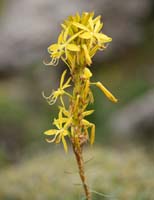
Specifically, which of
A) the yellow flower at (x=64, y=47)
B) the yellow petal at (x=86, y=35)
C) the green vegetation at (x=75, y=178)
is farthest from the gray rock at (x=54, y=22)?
the yellow petal at (x=86, y=35)

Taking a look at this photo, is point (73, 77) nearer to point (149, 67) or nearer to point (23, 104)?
point (23, 104)

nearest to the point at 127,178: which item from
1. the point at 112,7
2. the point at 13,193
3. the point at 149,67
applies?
the point at 13,193

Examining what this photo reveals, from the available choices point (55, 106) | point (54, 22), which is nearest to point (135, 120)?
point (55, 106)

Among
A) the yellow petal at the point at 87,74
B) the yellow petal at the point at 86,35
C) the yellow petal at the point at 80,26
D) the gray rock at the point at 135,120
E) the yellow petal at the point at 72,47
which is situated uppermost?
the yellow petal at the point at 80,26

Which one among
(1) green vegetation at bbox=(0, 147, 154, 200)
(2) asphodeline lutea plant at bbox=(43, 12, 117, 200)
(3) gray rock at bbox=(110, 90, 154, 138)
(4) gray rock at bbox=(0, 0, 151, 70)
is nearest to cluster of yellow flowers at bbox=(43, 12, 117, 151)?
(2) asphodeline lutea plant at bbox=(43, 12, 117, 200)

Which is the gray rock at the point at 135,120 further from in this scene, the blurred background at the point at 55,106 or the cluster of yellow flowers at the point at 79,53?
the cluster of yellow flowers at the point at 79,53

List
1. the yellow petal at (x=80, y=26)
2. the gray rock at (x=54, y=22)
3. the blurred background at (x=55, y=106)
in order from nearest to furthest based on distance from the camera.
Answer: the yellow petal at (x=80, y=26)
the blurred background at (x=55, y=106)
the gray rock at (x=54, y=22)

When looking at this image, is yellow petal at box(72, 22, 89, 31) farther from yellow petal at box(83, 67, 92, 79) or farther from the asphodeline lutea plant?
yellow petal at box(83, 67, 92, 79)
